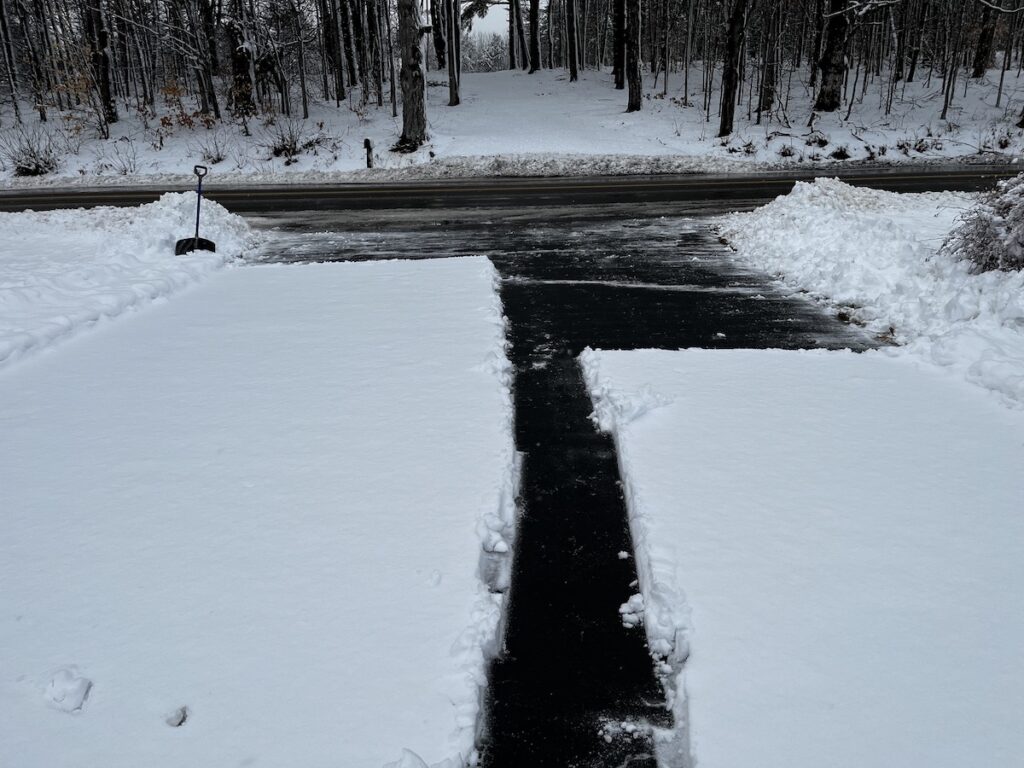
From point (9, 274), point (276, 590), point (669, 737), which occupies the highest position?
point (9, 274)

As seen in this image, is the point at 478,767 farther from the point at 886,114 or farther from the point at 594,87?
the point at 594,87

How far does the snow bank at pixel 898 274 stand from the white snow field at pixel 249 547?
398 cm

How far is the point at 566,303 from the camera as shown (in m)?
8.31

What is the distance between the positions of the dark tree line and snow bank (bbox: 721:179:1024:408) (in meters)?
14.9

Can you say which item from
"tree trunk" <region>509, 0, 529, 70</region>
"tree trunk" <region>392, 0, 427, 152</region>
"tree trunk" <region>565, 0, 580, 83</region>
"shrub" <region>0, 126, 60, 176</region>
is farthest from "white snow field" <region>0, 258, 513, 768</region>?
"tree trunk" <region>509, 0, 529, 70</region>

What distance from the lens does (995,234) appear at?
Result: 7.10 meters

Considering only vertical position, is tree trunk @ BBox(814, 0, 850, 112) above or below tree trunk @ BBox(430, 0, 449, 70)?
below

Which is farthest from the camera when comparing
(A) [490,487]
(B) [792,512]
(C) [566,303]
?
(C) [566,303]

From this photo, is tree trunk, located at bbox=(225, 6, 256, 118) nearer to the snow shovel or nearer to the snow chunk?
the snow shovel

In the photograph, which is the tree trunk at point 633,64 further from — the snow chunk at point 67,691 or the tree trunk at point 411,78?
the snow chunk at point 67,691

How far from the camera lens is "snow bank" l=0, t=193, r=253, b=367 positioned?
23.9 ft

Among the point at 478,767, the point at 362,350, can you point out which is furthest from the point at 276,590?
the point at 362,350

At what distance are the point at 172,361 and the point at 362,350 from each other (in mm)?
1726

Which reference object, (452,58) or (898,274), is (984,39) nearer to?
(452,58)
